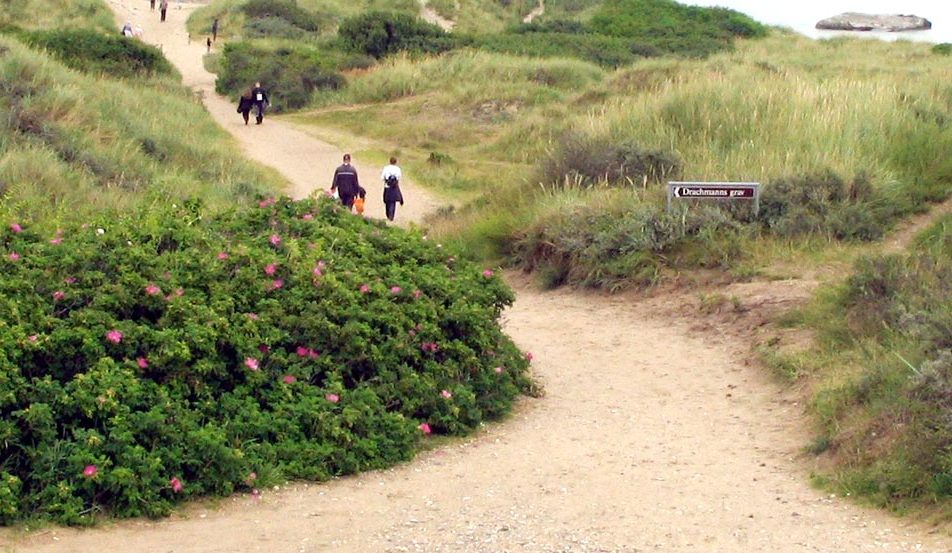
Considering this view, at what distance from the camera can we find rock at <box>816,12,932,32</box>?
8075 centimetres

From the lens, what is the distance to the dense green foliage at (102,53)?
122 feet

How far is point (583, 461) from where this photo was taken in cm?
942

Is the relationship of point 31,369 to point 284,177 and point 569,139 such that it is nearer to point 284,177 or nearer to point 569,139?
point 569,139

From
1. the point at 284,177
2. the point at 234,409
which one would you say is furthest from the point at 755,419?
the point at 284,177

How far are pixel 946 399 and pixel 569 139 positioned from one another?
12.0 metres

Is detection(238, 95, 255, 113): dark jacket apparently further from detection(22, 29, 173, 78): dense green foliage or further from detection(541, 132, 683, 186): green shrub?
detection(541, 132, 683, 186): green shrub

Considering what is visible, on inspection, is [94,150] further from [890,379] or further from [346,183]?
[890,379]

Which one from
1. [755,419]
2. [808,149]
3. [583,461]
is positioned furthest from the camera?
[808,149]

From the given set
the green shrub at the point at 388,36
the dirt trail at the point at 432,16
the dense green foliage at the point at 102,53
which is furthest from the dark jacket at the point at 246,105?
the dirt trail at the point at 432,16

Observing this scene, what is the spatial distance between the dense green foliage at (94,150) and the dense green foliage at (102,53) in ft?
30.1

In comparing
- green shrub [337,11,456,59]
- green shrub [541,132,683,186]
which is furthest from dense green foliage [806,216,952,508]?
green shrub [337,11,456,59]

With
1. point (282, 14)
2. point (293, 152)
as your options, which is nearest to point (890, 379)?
point (293, 152)

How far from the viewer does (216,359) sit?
8992mm

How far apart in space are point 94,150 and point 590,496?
13383mm
